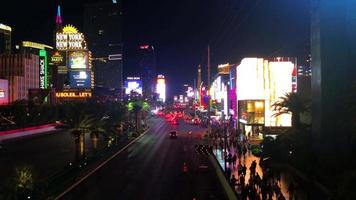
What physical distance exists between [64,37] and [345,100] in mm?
110452

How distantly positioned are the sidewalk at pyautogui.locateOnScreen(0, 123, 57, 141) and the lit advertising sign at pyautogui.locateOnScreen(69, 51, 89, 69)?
19466mm

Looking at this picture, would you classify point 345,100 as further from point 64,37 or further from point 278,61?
point 64,37

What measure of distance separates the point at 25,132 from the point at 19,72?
104 metres

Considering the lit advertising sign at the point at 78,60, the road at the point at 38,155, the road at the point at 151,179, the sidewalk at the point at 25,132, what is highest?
the lit advertising sign at the point at 78,60

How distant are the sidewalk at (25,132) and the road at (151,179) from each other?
2104 centimetres

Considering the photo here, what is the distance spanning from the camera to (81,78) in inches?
4350

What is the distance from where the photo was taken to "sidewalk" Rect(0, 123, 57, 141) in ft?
239

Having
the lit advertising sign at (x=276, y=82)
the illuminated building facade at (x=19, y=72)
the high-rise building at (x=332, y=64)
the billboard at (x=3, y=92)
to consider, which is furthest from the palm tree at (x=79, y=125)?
the illuminated building facade at (x=19, y=72)

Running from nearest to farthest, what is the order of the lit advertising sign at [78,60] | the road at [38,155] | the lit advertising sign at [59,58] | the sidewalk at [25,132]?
the road at [38,155] < the sidewalk at [25,132] < the lit advertising sign at [78,60] < the lit advertising sign at [59,58]

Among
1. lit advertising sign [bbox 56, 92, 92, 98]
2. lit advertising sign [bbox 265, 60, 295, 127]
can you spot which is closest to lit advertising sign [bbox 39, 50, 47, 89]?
lit advertising sign [bbox 56, 92, 92, 98]

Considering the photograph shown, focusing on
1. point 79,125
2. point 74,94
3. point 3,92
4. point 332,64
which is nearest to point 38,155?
point 79,125

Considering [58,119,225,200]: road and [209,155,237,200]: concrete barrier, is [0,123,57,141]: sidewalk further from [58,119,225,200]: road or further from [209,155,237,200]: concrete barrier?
[209,155,237,200]: concrete barrier

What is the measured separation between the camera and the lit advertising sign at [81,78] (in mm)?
110119

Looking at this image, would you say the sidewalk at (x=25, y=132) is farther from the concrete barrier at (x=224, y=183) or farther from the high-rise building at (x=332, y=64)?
the high-rise building at (x=332, y=64)
